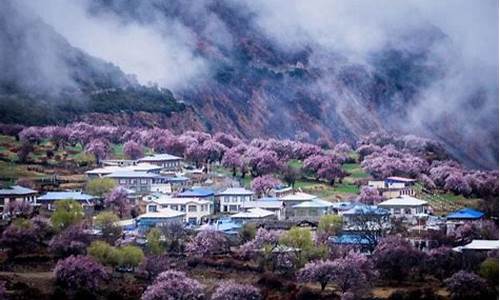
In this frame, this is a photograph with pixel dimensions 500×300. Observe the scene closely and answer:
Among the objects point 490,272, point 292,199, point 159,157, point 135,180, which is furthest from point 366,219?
point 135,180

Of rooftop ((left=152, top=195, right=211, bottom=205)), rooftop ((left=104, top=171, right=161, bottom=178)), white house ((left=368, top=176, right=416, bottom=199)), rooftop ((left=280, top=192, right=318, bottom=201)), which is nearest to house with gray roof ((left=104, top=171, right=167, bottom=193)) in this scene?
rooftop ((left=104, top=171, right=161, bottom=178))

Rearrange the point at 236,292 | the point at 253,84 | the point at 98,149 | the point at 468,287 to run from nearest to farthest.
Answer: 1. the point at 468,287
2. the point at 236,292
3. the point at 98,149
4. the point at 253,84

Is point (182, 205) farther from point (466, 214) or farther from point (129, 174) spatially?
point (466, 214)

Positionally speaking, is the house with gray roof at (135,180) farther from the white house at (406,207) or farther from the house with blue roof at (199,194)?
the white house at (406,207)

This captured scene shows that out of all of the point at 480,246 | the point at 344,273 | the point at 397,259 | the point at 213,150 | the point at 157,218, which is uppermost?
the point at 213,150

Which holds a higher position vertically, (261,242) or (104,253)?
(261,242)

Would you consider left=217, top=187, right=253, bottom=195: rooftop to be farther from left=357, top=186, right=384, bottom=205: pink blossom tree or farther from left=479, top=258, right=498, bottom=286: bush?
left=479, top=258, right=498, bottom=286: bush

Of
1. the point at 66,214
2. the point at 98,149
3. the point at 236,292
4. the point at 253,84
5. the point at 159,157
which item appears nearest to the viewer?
the point at 236,292
